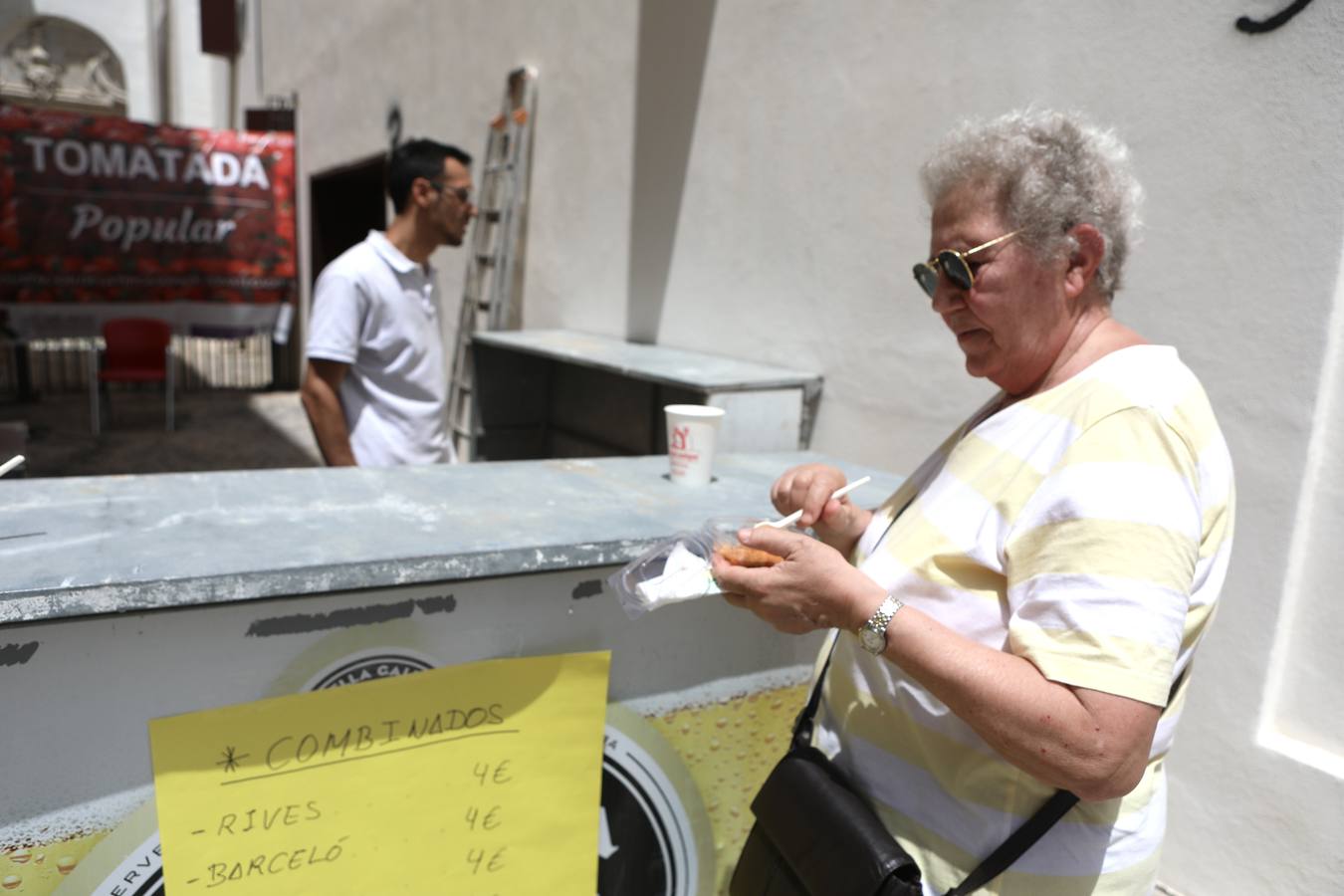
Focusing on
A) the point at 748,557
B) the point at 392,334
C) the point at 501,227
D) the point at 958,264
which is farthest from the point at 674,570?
the point at 501,227

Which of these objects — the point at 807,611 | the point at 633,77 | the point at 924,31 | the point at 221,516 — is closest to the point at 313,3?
the point at 633,77

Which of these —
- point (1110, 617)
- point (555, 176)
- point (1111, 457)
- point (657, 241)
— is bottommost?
point (1110, 617)

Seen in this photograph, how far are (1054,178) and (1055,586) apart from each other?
537 millimetres

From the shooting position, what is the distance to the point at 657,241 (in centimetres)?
436

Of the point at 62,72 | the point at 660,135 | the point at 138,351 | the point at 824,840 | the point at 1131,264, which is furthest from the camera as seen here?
the point at 62,72

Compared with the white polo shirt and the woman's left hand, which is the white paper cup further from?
the white polo shirt

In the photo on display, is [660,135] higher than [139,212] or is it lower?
higher

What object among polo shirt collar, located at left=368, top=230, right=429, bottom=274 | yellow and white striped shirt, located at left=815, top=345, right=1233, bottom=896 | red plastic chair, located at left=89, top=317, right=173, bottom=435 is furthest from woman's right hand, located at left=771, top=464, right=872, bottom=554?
red plastic chair, located at left=89, top=317, right=173, bottom=435

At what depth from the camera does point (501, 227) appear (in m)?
5.74

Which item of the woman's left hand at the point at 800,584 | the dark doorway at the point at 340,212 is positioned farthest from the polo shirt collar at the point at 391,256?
the dark doorway at the point at 340,212

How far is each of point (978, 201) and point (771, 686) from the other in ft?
3.42

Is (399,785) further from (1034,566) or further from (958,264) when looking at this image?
(958,264)

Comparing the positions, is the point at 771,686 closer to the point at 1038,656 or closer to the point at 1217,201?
the point at 1038,656

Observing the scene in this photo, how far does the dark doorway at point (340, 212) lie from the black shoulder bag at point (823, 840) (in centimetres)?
987
